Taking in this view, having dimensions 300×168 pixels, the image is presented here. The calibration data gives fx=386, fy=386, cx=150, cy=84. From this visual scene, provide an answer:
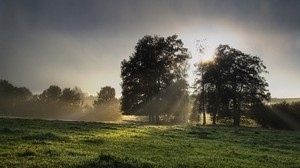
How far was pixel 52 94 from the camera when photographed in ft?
536

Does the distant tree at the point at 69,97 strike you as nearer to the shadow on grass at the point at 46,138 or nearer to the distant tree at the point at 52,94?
the distant tree at the point at 52,94

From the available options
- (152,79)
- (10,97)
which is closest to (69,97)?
(10,97)

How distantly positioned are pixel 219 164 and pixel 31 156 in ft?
34.5

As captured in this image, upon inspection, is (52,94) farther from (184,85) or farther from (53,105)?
(184,85)

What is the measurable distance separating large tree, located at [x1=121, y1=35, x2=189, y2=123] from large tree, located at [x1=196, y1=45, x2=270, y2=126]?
24.2 feet

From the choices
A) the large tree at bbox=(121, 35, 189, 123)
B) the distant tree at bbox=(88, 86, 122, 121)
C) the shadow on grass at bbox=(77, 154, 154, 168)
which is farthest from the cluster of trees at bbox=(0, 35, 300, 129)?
the shadow on grass at bbox=(77, 154, 154, 168)

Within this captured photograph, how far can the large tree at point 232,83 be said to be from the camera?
9325 cm

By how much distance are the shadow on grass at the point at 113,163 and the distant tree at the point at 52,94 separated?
5742 inches

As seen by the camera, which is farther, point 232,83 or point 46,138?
point 232,83

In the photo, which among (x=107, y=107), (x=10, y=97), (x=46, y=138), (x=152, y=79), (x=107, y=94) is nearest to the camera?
(x=46, y=138)

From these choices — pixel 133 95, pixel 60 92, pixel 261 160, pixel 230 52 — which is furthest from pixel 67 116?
pixel 261 160

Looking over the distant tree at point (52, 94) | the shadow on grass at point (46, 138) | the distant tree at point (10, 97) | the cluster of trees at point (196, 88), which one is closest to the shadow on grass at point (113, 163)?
the shadow on grass at point (46, 138)

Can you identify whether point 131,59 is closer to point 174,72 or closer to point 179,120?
point 174,72

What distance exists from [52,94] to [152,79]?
82.3 metres
